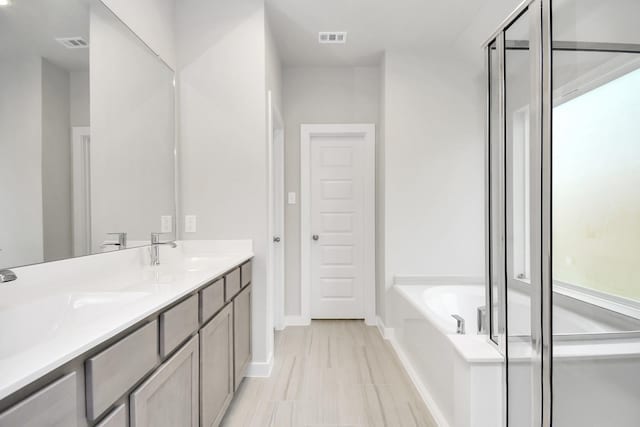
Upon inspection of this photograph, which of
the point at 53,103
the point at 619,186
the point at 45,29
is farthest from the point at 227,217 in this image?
the point at 619,186

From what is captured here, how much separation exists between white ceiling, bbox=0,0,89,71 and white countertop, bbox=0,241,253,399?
778 millimetres

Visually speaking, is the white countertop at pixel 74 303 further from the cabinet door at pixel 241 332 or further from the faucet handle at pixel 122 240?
the cabinet door at pixel 241 332

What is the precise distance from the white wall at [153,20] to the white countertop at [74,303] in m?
1.27

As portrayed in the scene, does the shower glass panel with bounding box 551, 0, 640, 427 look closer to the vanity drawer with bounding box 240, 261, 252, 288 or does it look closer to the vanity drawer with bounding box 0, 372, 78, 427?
the vanity drawer with bounding box 0, 372, 78, 427

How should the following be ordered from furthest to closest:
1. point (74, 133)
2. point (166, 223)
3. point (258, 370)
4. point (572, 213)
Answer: point (258, 370) < point (166, 223) < point (74, 133) < point (572, 213)

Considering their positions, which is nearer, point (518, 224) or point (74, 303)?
point (74, 303)

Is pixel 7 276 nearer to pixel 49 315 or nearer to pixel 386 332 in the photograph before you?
pixel 49 315

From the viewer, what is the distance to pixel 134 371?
91 cm

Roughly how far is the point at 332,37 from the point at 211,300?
8.08ft

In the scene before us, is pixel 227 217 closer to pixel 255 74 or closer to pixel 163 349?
pixel 255 74

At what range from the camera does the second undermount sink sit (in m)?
0.87

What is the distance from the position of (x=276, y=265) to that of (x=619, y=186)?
274cm

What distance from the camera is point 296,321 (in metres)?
3.38

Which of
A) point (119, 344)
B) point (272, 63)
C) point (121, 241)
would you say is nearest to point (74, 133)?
point (121, 241)
